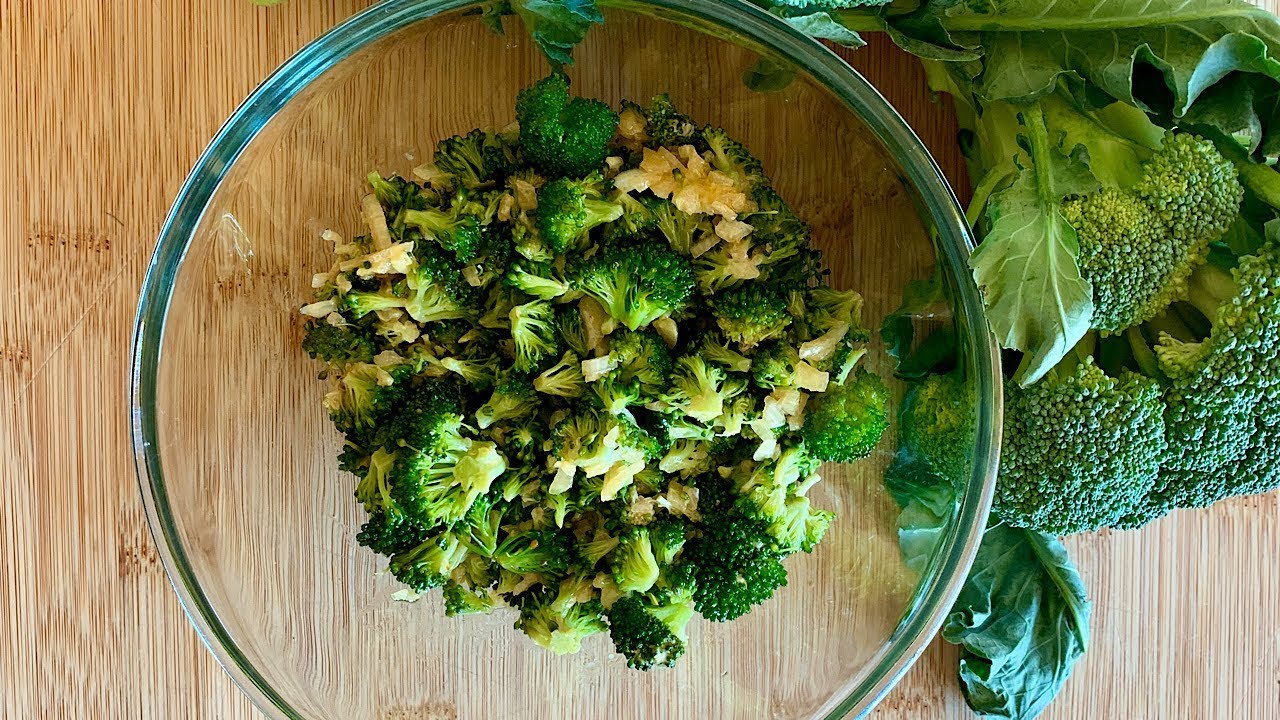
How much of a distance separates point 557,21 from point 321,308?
0.36m

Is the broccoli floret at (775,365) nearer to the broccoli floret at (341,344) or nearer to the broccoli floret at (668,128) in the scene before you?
the broccoli floret at (668,128)

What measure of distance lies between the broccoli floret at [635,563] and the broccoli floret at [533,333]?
0.61ft

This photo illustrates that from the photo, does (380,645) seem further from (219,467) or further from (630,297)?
(630,297)

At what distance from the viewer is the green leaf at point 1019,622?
1192 mm

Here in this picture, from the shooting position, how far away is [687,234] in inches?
38.3

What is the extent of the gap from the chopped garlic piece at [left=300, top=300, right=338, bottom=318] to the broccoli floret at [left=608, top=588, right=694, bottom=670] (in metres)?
0.40

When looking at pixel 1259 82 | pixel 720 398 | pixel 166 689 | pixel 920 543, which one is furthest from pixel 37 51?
pixel 1259 82

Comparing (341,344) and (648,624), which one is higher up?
(341,344)

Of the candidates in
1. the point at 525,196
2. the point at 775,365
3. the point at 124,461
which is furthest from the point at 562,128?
the point at 124,461

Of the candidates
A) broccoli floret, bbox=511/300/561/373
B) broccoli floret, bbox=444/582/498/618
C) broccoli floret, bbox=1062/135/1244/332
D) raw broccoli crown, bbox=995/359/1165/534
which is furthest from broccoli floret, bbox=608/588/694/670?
broccoli floret, bbox=1062/135/1244/332

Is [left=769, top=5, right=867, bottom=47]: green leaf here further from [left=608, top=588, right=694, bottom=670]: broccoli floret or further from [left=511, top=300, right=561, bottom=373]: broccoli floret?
[left=608, top=588, right=694, bottom=670]: broccoli floret

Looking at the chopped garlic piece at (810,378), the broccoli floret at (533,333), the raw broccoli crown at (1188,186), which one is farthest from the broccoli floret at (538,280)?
the raw broccoli crown at (1188,186)

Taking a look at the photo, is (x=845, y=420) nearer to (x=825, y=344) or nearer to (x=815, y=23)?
(x=825, y=344)

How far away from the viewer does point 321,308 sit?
1.01 metres
